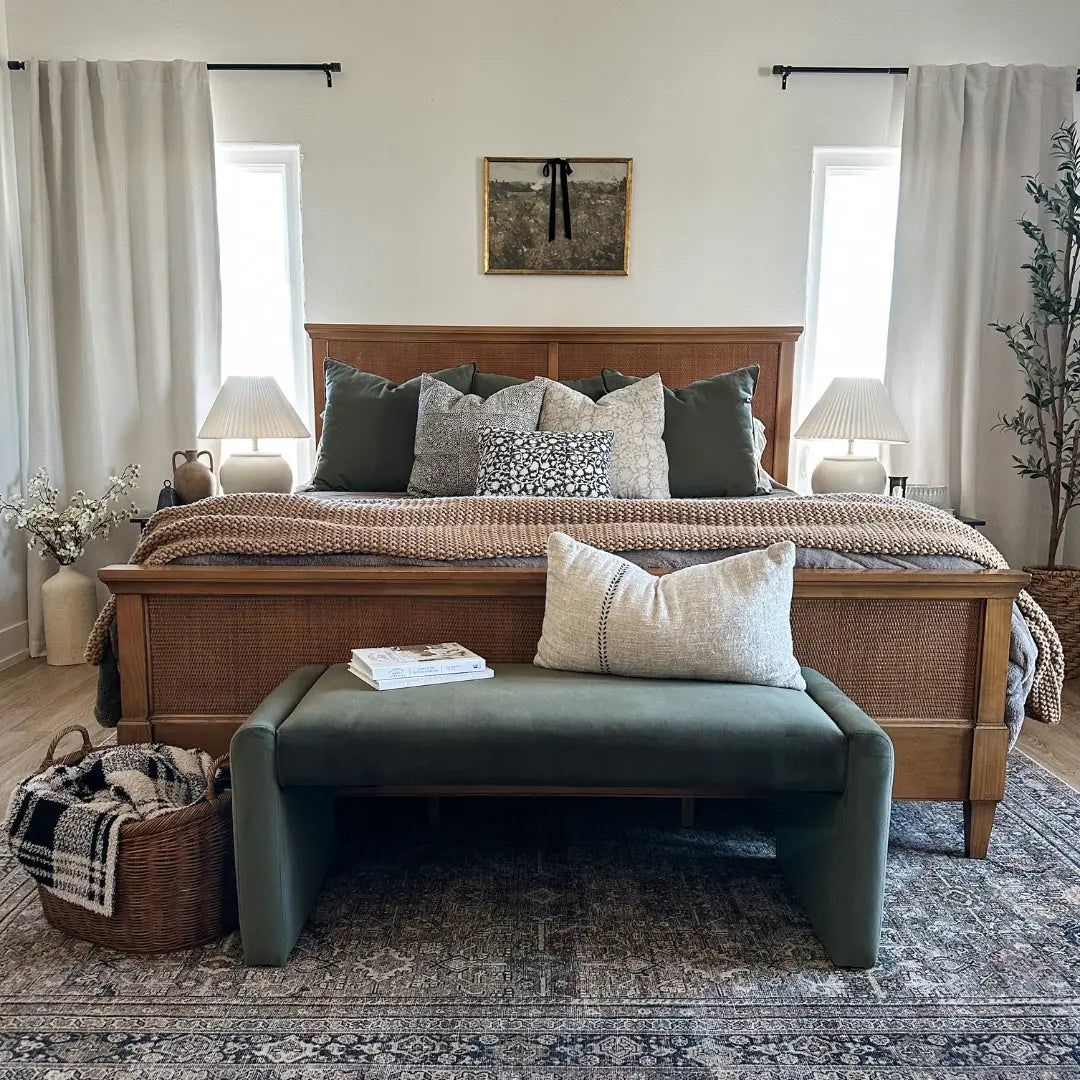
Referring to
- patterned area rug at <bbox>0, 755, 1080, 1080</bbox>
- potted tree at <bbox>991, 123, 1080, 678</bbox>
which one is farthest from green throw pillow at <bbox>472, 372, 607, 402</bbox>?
patterned area rug at <bbox>0, 755, 1080, 1080</bbox>

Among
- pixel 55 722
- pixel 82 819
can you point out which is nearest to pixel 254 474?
pixel 55 722

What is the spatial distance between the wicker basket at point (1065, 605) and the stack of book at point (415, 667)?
2.68 m

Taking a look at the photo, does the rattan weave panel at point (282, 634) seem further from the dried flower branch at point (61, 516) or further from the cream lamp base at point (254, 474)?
the dried flower branch at point (61, 516)

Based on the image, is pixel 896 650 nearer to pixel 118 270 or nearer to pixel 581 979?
pixel 581 979

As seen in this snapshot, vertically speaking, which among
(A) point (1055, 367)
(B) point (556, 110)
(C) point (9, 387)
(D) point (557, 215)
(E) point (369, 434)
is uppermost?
(B) point (556, 110)

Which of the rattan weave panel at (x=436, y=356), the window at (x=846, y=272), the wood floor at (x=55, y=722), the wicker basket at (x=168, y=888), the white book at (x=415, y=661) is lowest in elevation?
the wood floor at (x=55, y=722)

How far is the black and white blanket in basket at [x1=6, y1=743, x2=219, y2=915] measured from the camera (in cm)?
175

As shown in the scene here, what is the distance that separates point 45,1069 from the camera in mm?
1486

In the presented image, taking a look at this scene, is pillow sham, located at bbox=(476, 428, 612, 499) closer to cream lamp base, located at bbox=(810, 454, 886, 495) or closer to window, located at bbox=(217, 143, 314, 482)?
cream lamp base, located at bbox=(810, 454, 886, 495)

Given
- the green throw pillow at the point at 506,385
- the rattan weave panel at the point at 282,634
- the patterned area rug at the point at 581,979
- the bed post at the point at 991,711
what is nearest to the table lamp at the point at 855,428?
the green throw pillow at the point at 506,385

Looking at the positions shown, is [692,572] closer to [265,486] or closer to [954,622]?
[954,622]

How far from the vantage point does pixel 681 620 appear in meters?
1.92

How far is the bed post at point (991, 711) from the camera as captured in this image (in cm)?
214

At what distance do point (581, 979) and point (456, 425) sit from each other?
6.77 ft
